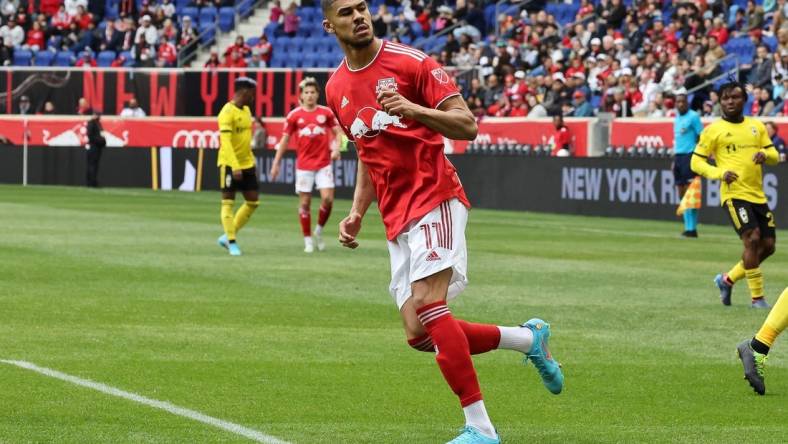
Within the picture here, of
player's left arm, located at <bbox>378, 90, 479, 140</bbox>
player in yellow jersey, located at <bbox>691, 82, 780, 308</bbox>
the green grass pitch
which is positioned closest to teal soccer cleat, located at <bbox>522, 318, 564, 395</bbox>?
the green grass pitch

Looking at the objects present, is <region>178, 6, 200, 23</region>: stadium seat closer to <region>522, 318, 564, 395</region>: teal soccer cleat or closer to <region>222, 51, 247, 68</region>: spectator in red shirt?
<region>222, 51, 247, 68</region>: spectator in red shirt

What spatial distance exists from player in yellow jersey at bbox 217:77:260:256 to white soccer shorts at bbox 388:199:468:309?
12.1 metres

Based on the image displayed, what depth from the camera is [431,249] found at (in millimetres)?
7719

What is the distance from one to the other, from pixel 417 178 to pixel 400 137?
21 cm

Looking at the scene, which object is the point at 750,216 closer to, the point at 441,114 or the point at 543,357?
the point at 543,357

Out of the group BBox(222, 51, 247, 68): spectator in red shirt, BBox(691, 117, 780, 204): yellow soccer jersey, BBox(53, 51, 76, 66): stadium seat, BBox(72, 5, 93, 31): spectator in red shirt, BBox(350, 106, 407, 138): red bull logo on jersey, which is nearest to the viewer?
BBox(350, 106, 407, 138): red bull logo on jersey

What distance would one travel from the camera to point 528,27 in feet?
133

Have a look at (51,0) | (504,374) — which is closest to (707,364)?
(504,374)

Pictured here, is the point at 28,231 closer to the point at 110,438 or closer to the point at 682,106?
the point at 682,106

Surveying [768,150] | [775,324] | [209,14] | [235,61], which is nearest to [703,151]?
[768,150]

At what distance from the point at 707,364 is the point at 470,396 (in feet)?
12.7

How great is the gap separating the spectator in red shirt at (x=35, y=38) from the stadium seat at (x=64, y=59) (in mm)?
791

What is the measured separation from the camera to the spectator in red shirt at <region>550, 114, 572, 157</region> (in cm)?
3262

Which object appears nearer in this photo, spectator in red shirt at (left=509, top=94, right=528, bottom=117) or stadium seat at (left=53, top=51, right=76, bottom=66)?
spectator in red shirt at (left=509, top=94, right=528, bottom=117)
